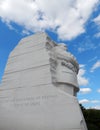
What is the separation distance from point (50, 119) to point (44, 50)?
9.63 ft

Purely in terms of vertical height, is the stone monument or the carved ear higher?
the carved ear

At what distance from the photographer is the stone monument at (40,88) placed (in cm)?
652

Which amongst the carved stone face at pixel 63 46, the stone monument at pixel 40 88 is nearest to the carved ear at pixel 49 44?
the stone monument at pixel 40 88

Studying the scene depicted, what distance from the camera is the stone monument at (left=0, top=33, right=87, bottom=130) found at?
6523 millimetres

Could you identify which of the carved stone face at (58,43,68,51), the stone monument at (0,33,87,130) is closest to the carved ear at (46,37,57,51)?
the stone monument at (0,33,87,130)

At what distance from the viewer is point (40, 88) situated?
7.38 meters

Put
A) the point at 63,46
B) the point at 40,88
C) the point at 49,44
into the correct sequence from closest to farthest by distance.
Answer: the point at 40,88 → the point at 49,44 → the point at 63,46

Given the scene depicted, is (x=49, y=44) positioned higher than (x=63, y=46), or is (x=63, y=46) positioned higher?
(x=63, y=46)

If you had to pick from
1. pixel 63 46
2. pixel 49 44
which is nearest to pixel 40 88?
pixel 49 44

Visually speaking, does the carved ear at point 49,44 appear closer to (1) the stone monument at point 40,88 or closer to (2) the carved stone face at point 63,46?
(1) the stone monument at point 40,88

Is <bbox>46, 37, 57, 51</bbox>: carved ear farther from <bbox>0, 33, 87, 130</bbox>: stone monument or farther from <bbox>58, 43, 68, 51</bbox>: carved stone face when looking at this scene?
<bbox>58, 43, 68, 51</bbox>: carved stone face

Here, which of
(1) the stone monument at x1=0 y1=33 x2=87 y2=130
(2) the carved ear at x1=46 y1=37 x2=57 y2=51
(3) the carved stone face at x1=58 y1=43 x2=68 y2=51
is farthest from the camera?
(3) the carved stone face at x1=58 y1=43 x2=68 y2=51

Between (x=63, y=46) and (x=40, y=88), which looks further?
(x=63, y=46)

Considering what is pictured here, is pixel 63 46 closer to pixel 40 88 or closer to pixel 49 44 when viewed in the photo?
pixel 49 44
